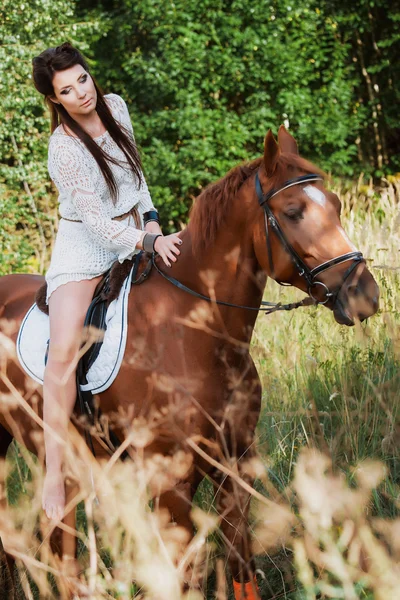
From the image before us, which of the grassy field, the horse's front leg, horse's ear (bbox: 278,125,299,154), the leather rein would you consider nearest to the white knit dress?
the leather rein

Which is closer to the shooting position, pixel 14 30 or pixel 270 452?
pixel 270 452

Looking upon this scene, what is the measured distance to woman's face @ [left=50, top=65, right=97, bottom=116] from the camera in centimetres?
302

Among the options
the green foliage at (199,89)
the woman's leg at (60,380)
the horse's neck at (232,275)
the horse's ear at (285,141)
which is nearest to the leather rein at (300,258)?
the horse's neck at (232,275)

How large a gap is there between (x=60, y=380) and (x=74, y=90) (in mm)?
1319

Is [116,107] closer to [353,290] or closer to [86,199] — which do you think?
[86,199]

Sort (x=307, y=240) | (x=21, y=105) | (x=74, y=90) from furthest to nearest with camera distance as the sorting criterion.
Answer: (x=21, y=105), (x=74, y=90), (x=307, y=240)

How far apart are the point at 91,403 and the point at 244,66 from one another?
906cm

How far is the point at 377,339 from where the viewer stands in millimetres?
4098

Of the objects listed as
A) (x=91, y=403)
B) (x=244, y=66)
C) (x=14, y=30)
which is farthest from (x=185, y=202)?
(x=91, y=403)

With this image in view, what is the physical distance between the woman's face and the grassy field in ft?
5.30

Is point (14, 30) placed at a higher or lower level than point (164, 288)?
higher

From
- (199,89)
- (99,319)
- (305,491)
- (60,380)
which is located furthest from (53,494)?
(199,89)

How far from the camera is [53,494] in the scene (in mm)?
2826

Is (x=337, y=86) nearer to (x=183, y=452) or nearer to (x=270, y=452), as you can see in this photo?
(x=270, y=452)
